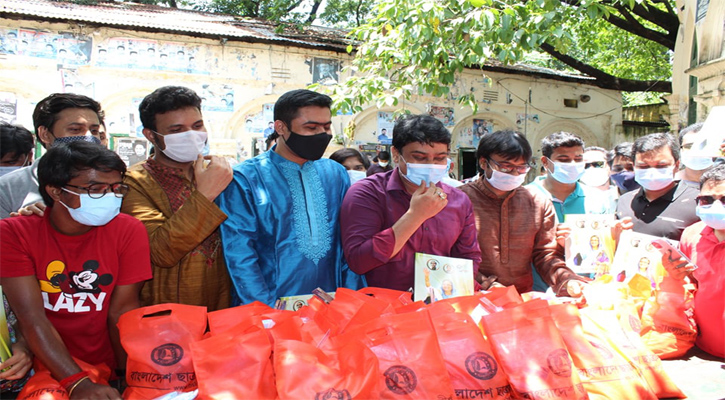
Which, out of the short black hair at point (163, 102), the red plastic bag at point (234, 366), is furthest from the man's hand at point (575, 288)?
the short black hair at point (163, 102)

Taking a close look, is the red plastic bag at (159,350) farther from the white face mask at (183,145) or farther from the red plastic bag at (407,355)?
the white face mask at (183,145)

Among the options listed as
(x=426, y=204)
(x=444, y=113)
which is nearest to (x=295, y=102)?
(x=426, y=204)

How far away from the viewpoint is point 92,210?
2.06 meters

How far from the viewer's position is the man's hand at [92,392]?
1.80 meters

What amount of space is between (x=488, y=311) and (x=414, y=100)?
12002 mm

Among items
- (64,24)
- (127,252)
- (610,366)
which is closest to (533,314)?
(610,366)

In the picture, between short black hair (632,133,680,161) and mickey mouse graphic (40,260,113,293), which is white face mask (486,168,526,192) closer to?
short black hair (632,133,680,161)

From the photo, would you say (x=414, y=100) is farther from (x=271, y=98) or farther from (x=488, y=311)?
(x=488, y=311)

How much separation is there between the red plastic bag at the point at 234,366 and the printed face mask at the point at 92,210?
29.1 inches

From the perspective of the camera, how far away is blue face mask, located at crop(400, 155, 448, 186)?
2520 millimetres

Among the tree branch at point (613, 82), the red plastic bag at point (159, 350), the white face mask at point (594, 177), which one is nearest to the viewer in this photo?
the red plastic bag at point (159, 350)

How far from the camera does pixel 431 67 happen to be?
6.46m

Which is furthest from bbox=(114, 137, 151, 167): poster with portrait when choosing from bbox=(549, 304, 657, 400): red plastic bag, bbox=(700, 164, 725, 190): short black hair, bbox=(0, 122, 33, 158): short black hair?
bbox=(700, 164, 725, 190): short black hair

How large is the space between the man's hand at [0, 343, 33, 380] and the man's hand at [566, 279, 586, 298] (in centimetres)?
253
